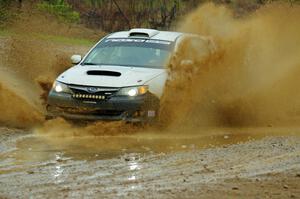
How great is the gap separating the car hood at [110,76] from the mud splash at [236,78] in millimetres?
485

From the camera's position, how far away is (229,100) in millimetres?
12953

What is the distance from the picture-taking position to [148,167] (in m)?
8.18

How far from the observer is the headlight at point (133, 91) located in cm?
1126

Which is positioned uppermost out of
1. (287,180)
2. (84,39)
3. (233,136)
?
(287,180)

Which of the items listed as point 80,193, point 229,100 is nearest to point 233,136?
point 229,100

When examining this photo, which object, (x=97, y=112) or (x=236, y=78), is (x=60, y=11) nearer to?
(x=236, y=78)

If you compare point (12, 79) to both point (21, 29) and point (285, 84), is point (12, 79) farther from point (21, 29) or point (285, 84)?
point (21, 29)

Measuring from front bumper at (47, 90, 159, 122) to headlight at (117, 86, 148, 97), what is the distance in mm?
58

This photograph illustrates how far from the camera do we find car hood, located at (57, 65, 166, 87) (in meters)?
11.4

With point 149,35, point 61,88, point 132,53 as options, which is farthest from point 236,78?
point 61,88

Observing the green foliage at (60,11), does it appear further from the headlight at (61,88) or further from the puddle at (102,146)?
the puddle at (102,146)

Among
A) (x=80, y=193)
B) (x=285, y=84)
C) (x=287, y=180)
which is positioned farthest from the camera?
(x=285, y=84)

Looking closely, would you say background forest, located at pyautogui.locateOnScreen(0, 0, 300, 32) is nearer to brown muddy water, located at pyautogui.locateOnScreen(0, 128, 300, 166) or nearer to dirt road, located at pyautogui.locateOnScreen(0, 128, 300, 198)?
brown muddy water, located at pyautogui.locateOnScreen(0, 128, 300, 166)

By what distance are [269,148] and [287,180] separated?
239cm
